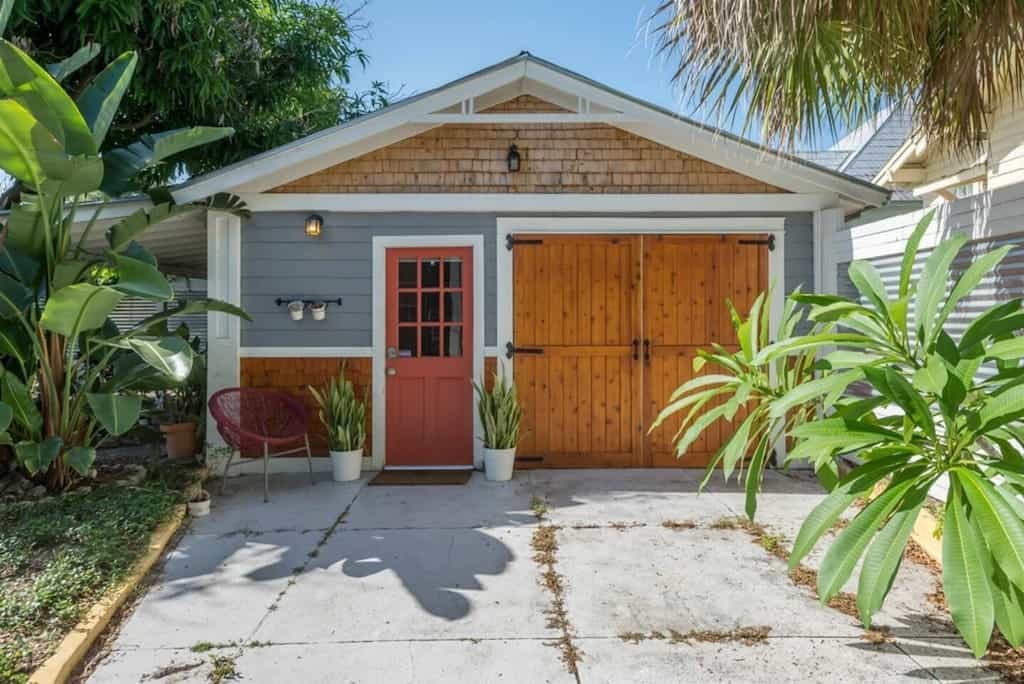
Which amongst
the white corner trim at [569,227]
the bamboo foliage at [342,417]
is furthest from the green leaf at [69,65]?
the white corner trim at [569,227]

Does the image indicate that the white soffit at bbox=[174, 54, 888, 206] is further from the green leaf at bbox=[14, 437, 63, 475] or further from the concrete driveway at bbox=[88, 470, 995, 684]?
the concrete driveway at bbox=[88, 470, 995, 684]

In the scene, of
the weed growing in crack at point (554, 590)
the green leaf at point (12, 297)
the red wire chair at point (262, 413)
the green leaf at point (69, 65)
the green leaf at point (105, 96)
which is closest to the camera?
the weed growing in crack at point (554, 590)

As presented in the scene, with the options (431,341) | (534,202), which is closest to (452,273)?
(431,341)

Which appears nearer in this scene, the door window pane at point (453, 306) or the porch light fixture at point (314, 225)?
the porch light fixture at point (314, 225)

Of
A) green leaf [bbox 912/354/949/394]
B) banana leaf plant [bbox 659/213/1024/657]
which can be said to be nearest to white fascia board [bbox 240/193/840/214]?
banana leaf plant [bbox 659/213/1024/657]

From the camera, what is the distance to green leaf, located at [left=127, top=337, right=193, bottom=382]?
167 inches

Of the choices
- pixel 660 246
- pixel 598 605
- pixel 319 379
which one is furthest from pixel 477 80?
pixel 598 605

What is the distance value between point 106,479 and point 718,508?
14.4 ft

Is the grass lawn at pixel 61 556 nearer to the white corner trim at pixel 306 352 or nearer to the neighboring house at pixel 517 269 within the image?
the white corner trim at pixel 306 352

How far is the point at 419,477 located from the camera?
231 inches

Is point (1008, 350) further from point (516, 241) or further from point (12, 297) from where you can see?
point (12, 297)

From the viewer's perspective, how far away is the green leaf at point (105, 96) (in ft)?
14.7

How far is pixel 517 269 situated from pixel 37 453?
3.72 metres

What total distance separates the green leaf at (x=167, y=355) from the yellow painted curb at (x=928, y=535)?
4433 mm
